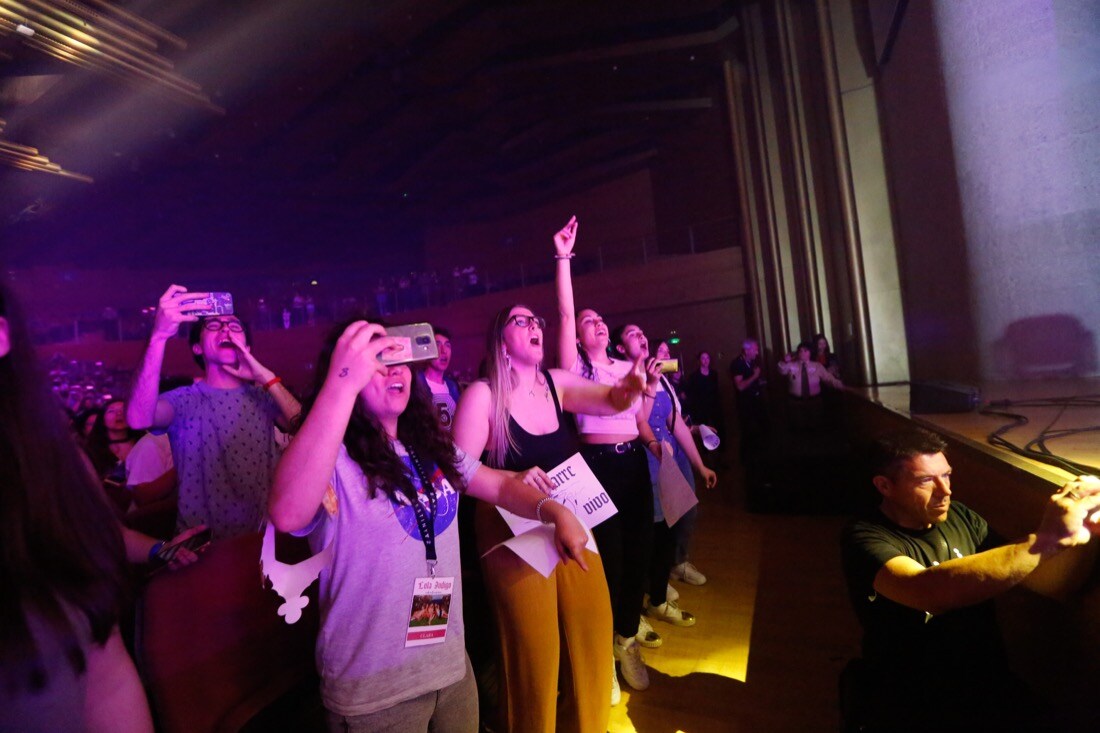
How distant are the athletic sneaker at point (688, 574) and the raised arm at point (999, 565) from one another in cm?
214

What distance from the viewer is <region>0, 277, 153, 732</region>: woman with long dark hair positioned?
77 centimetres

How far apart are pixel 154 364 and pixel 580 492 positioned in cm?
150

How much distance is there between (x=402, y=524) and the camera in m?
1.18

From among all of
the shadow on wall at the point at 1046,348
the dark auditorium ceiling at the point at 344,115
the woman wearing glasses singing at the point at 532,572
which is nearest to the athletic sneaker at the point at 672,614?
the woman wearing glasses singing at the point at 532,572

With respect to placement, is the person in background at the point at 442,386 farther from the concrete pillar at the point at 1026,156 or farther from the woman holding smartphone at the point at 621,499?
the concrete pillar at the point at 1026,156

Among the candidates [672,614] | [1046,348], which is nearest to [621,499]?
[672,614]

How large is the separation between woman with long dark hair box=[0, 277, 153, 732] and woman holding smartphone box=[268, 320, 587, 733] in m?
0.28

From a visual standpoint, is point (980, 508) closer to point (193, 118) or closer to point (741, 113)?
point (741, 113)

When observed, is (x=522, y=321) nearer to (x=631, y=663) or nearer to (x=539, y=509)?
(x=539, y=509)

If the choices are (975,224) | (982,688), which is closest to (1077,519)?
(982,688)

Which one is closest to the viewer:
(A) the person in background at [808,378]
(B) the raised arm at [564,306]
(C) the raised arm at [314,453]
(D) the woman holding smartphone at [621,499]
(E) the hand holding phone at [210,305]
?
(C) the raised arm at [314,453]

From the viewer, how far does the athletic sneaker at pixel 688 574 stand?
3389 mm

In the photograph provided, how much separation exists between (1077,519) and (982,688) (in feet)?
1.83

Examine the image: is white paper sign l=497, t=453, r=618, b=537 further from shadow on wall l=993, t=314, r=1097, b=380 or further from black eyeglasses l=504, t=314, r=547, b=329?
shadow on wall l=993, t=314, r=1097, b=380
